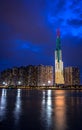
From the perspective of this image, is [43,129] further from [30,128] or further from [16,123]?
Result: [16,123]

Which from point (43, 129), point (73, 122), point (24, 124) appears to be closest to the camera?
point (43, 129)

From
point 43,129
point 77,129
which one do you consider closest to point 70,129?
point 77,129

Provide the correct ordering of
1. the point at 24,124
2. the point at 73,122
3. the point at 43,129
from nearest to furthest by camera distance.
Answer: the point at 43,129 < the point at 24,124 < the point at 73,122

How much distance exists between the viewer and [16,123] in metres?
24.5

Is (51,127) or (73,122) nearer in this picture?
(51,127)

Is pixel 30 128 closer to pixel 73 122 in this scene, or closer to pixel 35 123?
pixel 35 123

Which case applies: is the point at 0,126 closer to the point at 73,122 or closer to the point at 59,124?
the point at 59,124

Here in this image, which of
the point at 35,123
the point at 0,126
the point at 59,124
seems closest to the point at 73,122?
the point at 59,124

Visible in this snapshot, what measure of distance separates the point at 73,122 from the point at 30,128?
5.27 meters

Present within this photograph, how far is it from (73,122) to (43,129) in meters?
4.98

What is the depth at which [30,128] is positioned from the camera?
2192 centimetres

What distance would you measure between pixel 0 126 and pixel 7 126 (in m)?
0.54

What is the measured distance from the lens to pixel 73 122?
84.4 feet

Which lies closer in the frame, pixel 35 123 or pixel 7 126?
pixel 7 126
